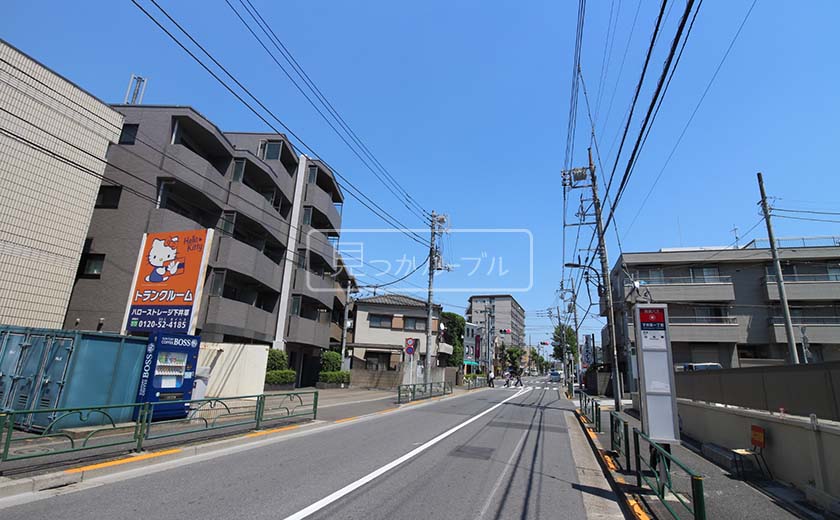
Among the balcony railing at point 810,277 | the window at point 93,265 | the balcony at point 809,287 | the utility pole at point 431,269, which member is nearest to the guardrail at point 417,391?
the utility pole at point 431,269

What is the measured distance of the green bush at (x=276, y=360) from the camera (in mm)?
23922

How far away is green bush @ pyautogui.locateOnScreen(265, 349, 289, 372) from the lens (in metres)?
23.9

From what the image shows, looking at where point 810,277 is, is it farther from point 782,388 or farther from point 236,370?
point 236,370

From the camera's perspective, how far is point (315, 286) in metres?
30.1

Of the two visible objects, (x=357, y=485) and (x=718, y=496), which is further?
(x=718, y=496)

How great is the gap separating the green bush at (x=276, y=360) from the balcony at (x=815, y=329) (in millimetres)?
33896

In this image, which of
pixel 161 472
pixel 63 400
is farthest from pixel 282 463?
pixel 63 400

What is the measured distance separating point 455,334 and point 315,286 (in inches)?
1184

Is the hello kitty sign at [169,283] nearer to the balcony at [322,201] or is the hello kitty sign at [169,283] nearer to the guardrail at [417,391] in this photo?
the guardrail at [417,391]

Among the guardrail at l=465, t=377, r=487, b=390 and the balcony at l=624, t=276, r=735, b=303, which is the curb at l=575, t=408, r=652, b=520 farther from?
the guardrail at l=465, t=377, r=487, b=390

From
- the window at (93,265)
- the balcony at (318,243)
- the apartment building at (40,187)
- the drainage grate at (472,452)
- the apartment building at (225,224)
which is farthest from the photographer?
the balcony at (318,243)

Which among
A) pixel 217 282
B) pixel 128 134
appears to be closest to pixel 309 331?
pixel 217 282

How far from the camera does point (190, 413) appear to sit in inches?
431

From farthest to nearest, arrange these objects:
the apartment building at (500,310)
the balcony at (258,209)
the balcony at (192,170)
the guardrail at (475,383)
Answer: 1. the apartment building at (500,310)
2. the guardrail at (475,383)
3. the balcony at (258,209)
4. the balcony at (192,170)
